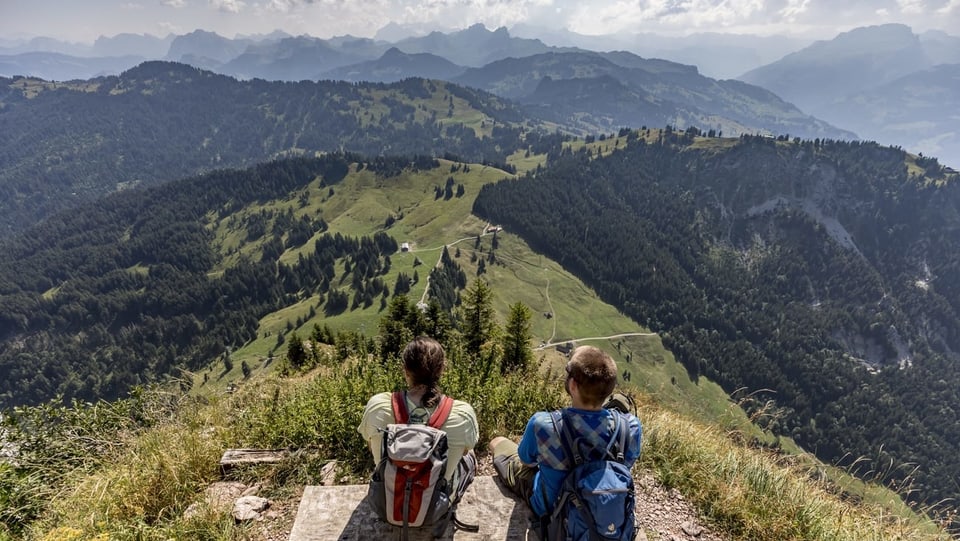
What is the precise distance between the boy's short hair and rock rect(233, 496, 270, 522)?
555 cm

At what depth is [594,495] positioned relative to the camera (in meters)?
4.75

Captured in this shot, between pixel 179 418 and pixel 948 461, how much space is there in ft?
721

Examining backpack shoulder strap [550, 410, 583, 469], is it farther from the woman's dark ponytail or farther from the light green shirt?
the woman's dark ponytail

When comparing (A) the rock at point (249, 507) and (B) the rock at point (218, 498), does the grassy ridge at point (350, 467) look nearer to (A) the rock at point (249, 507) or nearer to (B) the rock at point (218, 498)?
(B) the rock at point (218, 498)

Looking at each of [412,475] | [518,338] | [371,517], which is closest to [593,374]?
[412,475]

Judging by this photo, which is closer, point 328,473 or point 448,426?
point 448,426

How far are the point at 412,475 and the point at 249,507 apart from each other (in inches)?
140

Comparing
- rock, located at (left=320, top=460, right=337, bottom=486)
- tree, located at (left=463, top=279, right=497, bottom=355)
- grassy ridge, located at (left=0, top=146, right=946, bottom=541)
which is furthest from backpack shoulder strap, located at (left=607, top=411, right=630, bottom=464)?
tree, located at (left=463, top=279, right=497, bottom=355)

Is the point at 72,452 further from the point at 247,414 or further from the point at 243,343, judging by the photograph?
the point at 243,343

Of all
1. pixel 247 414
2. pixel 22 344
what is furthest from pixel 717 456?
pixel 22 344

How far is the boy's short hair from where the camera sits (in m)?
5.07

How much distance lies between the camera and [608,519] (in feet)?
15.5

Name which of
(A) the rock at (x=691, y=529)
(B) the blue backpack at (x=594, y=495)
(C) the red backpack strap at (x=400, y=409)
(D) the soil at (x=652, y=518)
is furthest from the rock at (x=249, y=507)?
(A) the rock at (x=691, y=529)

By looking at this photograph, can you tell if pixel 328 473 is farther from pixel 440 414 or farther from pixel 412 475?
pixel 440 414
